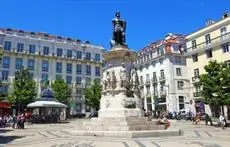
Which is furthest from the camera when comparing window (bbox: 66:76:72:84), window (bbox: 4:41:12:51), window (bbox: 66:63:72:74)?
window (bbox: 66:63:72:74)

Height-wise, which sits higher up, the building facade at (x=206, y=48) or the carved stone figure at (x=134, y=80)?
the building facade at (x=206, y=48)

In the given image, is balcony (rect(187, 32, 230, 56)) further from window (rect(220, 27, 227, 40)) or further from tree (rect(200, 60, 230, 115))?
tree (rect(200, 60, 230, 115))

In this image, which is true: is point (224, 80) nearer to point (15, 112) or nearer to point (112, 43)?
point (112, 43)

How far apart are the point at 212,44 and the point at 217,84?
1814 cm

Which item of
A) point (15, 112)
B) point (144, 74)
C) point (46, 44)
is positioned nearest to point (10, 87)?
point (15, 112)

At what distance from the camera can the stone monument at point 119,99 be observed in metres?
15.9

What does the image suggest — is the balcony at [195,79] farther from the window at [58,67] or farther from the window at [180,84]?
the window at [58,67]

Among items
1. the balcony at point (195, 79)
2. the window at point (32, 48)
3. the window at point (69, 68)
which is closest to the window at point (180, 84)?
the balcony at point (195, 79)

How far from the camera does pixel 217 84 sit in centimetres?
2612

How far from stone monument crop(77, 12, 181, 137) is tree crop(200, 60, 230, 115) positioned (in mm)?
10559

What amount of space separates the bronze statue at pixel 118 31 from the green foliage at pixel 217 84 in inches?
432

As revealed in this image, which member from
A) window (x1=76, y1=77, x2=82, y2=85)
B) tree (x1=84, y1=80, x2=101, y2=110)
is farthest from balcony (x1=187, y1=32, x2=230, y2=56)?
window (x1=76, y1=77, x2=82, y2=85)

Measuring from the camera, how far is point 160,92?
2191 inches

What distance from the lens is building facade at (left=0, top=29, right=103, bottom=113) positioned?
181ft
